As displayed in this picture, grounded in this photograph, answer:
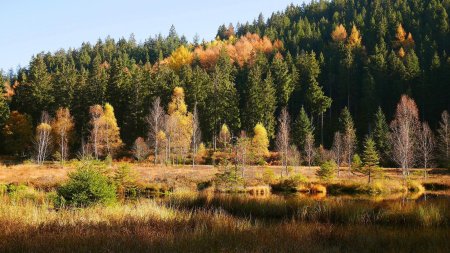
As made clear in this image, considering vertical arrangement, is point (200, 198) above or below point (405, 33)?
below

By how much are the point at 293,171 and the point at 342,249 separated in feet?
123

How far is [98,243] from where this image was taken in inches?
244

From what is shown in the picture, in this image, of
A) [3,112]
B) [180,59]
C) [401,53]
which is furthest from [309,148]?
[180,59]

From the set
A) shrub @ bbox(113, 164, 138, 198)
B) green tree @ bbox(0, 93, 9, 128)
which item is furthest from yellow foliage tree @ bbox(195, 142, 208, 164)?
green tree @ bbox(0, 93, 9, 128)

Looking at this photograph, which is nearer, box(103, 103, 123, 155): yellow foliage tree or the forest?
the forest

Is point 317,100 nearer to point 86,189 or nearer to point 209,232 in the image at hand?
point 86,189

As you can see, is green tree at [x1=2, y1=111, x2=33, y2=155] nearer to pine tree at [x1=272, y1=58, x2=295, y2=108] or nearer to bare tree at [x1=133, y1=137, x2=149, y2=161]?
bare tree at [x1=133, y1=137, x2=149, y2=161]

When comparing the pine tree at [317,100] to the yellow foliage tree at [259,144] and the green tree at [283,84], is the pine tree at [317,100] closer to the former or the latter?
the green tree at [283,84]

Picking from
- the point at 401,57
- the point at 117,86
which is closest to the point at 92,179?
the point at 117,86

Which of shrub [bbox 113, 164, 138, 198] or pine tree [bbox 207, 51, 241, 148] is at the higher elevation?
pine tree [bbox 207, 51, 241, 148]

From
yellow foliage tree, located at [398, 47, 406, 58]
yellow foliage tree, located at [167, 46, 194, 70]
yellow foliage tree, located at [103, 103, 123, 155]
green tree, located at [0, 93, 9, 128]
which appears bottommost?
yellow foliage tree, located at [103, 103, 123, 155]

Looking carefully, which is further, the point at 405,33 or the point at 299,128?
the point at 405,33

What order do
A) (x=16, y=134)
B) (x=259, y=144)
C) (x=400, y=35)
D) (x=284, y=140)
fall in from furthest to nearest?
(x=400, y=35)
(x=16, y=134)
(x=259, y=144)
(x=284, y=140)

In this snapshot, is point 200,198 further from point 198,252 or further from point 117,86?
point 117,86
